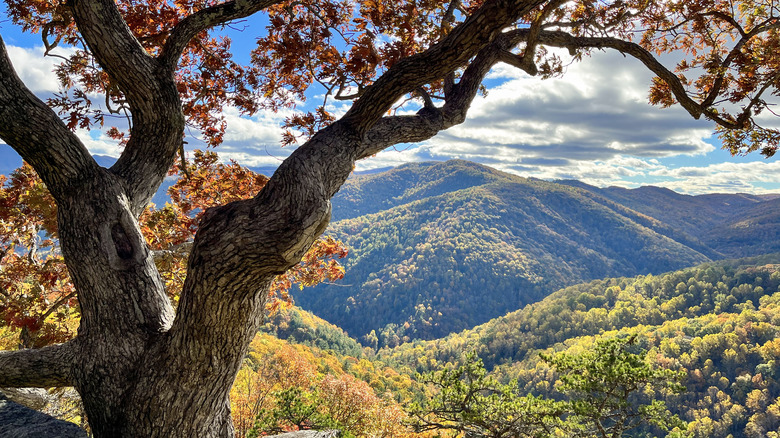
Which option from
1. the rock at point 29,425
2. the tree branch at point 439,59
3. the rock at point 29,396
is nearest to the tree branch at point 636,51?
the tree branch at point 439,59

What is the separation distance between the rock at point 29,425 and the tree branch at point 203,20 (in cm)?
275

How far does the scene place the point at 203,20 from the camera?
278cm

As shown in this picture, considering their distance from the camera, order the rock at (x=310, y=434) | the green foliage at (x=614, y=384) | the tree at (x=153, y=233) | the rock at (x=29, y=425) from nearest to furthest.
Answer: the rock at (x=29, y=425), the rock at (x=310, y=434), the tree at (x=153, y=233), the green foliage at (x=614, y=384)

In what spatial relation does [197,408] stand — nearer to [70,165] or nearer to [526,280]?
[70,165]

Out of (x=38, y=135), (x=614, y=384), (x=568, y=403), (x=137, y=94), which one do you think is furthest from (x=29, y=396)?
(x=614, y=384)

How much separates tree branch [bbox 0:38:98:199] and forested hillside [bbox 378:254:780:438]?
51680 mm

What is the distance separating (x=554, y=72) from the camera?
4816 mm

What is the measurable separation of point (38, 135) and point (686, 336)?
363ft

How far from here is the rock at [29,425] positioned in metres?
2.69

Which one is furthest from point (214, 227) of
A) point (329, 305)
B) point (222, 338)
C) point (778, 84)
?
point (329, 305)

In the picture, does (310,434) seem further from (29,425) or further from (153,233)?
(153,233)

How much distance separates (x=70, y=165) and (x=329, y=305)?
16976cm

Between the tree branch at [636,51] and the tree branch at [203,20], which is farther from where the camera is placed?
the tree branch at [636,51]

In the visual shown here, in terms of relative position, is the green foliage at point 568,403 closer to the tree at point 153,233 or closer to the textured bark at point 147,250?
the tree at point 153,233
